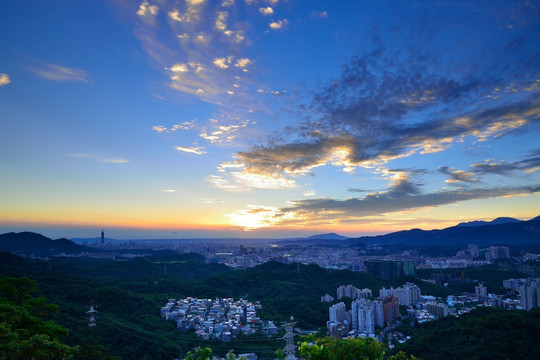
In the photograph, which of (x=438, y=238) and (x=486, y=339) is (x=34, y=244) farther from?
(x=438, y=238)

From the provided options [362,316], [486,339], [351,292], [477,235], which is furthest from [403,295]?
[477,235]

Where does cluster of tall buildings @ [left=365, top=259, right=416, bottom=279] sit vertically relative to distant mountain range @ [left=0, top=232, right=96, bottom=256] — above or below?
below

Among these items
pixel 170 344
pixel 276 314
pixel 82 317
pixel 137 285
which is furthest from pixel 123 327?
pixel 137 285

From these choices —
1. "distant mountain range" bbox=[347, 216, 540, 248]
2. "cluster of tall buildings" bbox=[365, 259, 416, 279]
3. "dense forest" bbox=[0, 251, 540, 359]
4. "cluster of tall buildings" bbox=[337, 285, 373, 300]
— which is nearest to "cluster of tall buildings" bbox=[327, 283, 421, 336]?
"dense forest" bbox=[0, 251, 540, 359]

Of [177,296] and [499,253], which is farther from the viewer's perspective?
[499,253]

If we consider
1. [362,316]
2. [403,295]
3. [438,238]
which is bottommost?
[438,238]

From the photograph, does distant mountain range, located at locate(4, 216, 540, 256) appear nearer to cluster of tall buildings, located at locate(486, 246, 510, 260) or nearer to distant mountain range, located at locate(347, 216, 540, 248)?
distant mountain range, located at locate(347, 216, 540, 248)

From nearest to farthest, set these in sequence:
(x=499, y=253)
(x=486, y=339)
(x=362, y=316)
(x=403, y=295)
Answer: (x=486, y=339) < (x=362, y=316) < (x=403, y=295) < (x=499, y=253)

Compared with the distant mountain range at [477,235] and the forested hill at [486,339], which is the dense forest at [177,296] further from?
the distant mountain range at [477,235]

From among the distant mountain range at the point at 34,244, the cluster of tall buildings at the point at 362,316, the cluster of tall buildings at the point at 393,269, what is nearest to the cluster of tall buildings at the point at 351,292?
the cluster of tall buildings at the point at 362,316
